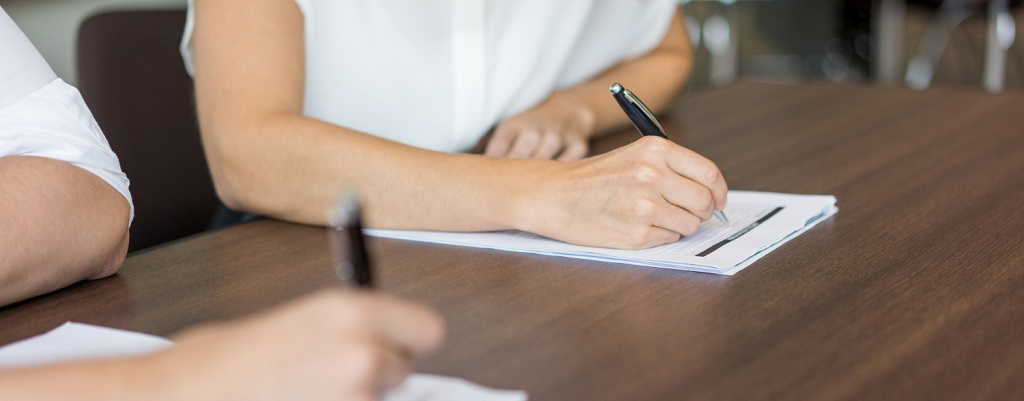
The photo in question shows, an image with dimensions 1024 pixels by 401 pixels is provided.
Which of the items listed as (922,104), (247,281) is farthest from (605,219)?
(922,104)

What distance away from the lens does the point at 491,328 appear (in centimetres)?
65

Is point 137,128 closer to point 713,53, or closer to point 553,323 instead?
point 553,323

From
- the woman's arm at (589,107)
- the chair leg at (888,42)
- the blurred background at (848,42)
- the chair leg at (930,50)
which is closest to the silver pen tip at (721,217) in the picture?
the woman's arm at (589,107)

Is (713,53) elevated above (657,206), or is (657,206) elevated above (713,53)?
(657,206)

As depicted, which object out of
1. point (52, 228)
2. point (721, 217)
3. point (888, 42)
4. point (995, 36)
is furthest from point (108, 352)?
point (888, 42)

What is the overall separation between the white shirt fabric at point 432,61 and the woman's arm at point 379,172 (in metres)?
0.09

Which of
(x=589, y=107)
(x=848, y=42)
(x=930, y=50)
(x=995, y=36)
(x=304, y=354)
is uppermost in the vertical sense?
(x=304, y=354)

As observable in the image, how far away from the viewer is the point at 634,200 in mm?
817

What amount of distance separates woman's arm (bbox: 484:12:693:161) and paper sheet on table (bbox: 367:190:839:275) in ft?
0.92

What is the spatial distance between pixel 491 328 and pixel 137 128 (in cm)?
74

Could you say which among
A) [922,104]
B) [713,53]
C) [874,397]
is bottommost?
[713,53]

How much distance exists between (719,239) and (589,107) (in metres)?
0.49

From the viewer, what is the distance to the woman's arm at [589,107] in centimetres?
118

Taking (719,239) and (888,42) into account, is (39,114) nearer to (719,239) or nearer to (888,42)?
(719,239)
